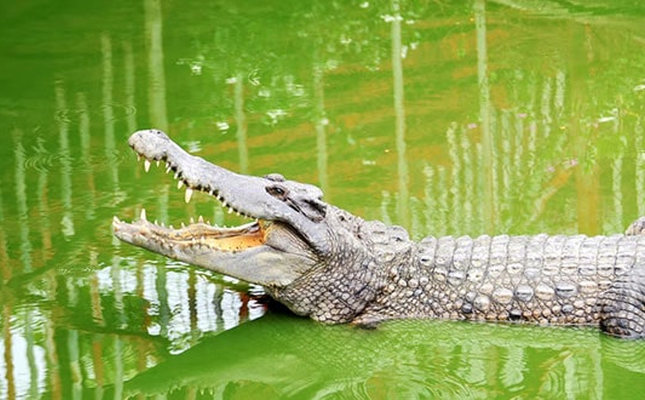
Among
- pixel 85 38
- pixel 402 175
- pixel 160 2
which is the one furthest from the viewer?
pixel 160 2

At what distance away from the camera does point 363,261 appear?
6.71 metres

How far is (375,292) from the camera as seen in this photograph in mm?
6746

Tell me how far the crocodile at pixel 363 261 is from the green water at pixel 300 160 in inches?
5.5

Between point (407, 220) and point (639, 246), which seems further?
point (407, 220)

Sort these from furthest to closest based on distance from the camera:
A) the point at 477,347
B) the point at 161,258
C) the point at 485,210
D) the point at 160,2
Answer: the point at 160,2 → the point at 485,210 → the point at 161,258 → the point at 477,347

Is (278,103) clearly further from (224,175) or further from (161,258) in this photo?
(224,175)

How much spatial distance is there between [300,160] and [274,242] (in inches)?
108

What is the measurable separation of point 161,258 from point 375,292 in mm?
1599

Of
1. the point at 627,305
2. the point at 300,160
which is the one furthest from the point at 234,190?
the point at 300,160

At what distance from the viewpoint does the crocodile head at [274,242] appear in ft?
21.7

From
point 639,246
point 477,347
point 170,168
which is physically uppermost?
point 170,168

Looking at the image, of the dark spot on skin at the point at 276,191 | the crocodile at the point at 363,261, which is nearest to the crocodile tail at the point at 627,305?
the crocodile at the point at 363,261

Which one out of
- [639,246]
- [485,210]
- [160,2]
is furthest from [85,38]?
[639,246]

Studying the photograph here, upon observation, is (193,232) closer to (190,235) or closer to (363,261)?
(190,235)
